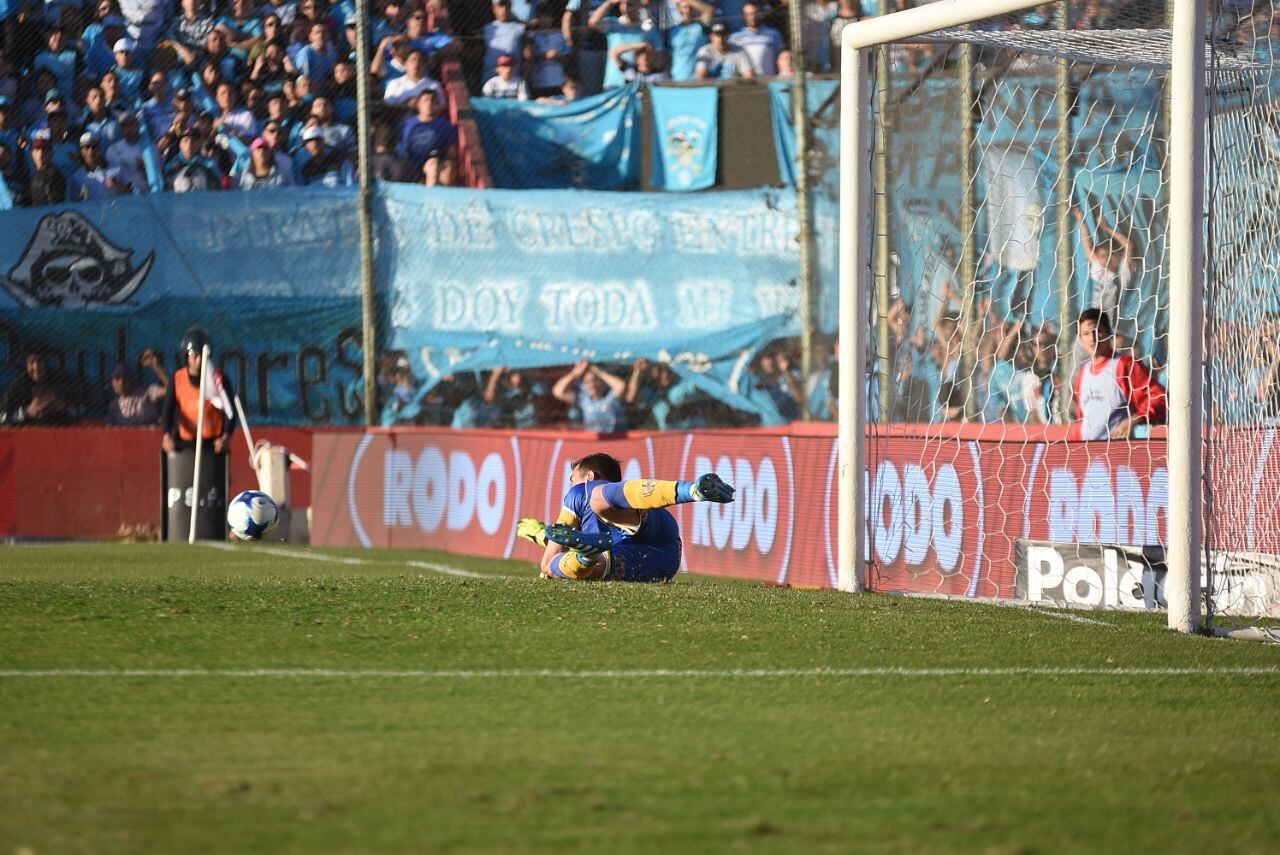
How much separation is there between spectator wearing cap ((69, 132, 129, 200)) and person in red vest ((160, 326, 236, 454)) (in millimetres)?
4229

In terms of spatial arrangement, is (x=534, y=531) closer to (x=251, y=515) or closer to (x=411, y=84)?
(x=251, y=515)

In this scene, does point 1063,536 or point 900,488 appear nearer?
point 1063,536

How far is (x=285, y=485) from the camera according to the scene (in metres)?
15.9

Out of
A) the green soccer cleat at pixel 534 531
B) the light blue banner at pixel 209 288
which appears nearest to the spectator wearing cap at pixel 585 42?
the light blue banner at pixel 209 288

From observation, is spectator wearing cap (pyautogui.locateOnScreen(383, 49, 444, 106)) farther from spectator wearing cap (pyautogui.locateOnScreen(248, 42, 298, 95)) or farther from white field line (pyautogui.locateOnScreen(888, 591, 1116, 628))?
white field line (pyautogui.locateOnScreen(888, 591, 1116, 628))

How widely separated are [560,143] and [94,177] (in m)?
5.28

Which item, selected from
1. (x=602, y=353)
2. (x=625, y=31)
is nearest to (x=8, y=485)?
(x=602, y=353)

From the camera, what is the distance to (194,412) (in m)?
16.0

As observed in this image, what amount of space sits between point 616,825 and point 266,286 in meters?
16.5

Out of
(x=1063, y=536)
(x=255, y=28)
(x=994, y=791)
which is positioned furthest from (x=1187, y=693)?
(x=255, y=28)

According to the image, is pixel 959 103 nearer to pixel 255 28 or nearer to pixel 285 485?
pixel 285 485

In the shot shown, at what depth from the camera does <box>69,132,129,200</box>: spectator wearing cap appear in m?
19.5

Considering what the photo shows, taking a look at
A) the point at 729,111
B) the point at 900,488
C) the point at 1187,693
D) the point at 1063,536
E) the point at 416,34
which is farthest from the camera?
the point at 416,34

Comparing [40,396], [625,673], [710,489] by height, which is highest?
[710,489]
